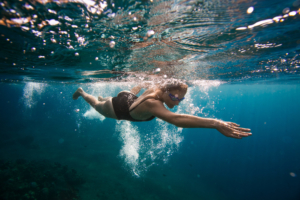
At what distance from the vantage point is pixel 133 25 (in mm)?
3893

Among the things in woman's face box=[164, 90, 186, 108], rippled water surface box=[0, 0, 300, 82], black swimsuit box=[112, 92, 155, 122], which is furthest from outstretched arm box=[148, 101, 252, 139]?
rippled water surface box=[0, 0, 300, 82]

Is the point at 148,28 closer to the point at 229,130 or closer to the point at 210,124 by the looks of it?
the point at 210,124

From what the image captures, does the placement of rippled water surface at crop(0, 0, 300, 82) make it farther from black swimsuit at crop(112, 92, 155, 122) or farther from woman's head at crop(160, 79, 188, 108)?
black swimsuit at crop(112, 92, 155, 122)

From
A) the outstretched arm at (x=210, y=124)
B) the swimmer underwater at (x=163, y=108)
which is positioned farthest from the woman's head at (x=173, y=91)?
the outstretched arm at (x=210, y=124)

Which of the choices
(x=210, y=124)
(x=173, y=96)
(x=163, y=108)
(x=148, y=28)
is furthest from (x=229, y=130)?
(x=148, y=28)

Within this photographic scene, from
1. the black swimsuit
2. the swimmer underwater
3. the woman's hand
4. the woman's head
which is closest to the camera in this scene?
the woman's hand

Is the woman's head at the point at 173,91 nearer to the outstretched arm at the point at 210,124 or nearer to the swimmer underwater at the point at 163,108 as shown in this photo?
the swimmer underwater at the point at 163,108

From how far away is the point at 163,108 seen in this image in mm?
2508

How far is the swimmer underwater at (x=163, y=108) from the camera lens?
78.9 inches

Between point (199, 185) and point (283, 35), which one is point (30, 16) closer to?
→ point (283, 35)

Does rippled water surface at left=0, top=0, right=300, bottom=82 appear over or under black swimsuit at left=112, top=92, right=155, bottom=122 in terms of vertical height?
over

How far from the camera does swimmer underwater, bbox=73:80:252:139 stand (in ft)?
6.57

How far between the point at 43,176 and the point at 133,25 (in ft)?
56.0

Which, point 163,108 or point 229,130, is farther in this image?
point 163,108
